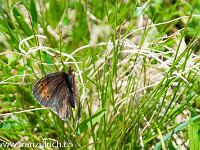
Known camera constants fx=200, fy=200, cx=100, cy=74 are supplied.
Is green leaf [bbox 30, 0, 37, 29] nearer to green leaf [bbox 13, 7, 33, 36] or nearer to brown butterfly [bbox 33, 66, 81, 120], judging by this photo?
green leaf [bbox 13, 7, 33, 36]

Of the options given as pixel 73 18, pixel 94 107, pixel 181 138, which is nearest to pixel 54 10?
pixel 73 18

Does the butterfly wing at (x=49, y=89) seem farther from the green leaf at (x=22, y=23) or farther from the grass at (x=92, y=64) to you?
the green leaf at (x=22, y=23)

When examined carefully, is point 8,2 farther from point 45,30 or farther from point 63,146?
point 63,146

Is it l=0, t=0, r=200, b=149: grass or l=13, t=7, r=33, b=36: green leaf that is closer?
l=0, t=0, r=200, b=149: grass

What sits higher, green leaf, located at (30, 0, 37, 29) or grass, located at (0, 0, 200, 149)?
green leaf, located at (30, 0, 37, 29)

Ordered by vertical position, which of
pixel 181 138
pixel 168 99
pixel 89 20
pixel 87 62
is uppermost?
pixel 89 20

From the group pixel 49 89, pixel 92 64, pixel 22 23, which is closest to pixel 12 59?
pixel 22 23

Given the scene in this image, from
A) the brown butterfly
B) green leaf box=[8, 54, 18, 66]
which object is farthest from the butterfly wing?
green leaf box=[8, 54, 18, 66]

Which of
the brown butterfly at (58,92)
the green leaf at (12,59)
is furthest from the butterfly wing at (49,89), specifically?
the green leaf at (12,59)
